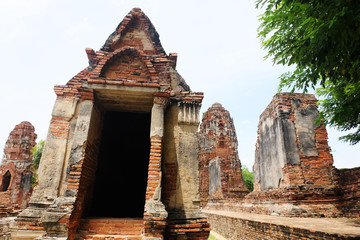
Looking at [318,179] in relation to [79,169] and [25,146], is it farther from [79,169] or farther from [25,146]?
[25,146]

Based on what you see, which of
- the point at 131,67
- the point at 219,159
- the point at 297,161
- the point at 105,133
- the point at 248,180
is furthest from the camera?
the point at 248,180

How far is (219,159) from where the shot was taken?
55.4ft

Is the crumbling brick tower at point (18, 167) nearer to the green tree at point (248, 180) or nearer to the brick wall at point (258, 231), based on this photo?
the brick wall at point (258, 231)

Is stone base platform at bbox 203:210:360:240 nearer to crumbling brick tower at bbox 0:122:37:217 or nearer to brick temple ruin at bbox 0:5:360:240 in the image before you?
brick temple ruin at bbox 0:5:360:240

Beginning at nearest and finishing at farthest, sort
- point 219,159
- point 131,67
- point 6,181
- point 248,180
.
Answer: point 131,67 < point 219,159 < point 6,181 < point 248,180

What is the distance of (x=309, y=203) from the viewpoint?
779cm

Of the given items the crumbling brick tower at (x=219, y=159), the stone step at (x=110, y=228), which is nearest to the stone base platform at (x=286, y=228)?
the stone step at (x=110, y=228)

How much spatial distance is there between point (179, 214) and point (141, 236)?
0.86 m

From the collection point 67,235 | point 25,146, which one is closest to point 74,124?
point 67,235

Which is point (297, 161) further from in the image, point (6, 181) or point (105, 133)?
point (6, 181)

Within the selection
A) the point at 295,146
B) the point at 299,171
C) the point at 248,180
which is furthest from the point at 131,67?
the point at 248,180

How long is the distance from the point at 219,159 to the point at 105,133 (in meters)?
12.0

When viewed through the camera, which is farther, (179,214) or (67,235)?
(179,214)

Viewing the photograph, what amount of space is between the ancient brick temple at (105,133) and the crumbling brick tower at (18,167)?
17.0 m
